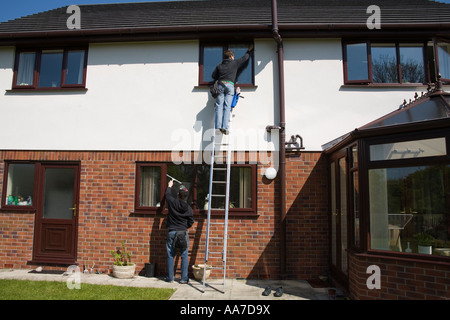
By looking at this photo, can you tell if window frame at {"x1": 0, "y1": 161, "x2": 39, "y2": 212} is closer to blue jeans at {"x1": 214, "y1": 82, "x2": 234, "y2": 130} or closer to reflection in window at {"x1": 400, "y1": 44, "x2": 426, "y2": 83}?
blue jeans at {"x1": 214, "y1": 82, "x2": 234, "y2": 130}

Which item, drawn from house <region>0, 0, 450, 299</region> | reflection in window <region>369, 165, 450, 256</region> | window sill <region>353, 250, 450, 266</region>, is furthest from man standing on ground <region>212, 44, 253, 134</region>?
window sill <region>353, 250, 450, 266</region>

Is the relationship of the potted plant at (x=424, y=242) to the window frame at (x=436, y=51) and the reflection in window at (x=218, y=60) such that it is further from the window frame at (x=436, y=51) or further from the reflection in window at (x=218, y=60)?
the reflection in window at (x=218, y=60)

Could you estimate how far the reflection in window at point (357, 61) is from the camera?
745 centimetres

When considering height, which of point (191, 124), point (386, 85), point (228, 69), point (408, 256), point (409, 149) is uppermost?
point (228, 69)

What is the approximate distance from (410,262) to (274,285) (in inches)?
99.1

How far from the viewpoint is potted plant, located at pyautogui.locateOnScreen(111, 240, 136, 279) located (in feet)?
22.9

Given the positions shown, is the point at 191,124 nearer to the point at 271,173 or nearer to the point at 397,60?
the point at 271,173

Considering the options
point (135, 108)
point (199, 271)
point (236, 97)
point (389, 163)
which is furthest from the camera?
point (135, 108)

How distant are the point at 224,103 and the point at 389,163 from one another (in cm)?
333

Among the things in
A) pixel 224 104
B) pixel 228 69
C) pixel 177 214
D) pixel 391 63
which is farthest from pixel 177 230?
pixel 391 63

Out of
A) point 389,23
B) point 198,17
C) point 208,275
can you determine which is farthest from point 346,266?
point 198,17

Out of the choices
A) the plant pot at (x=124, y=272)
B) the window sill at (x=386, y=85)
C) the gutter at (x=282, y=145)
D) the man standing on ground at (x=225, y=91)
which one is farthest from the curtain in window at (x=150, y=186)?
the window sill at (x=386, y=85)

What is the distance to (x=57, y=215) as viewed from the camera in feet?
25.4

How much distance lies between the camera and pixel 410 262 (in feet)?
16.0
